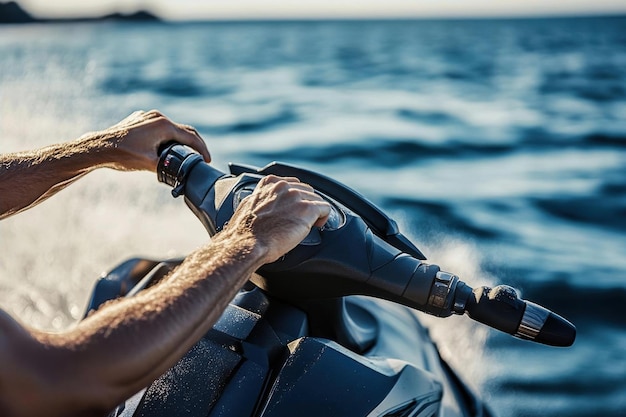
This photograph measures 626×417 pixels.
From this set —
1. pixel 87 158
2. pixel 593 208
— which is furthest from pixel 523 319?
pixel 593 208

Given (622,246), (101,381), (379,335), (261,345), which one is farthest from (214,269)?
(622,246)

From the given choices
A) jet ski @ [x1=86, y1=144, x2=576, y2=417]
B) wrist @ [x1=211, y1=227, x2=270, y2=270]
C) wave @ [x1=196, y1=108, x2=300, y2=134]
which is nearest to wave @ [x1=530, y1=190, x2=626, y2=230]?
jet ski @ [x1=86, y1=144, x2=576, y2=417]

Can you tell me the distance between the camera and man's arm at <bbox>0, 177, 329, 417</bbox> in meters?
0.92

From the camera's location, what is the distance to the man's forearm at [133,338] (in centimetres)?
93

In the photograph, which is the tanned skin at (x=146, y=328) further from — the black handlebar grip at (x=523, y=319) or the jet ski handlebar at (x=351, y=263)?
the black handlebar grip at (x=523, y=319)

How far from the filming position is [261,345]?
53.6 inches

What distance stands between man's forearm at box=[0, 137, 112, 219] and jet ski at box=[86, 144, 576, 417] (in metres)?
0.19

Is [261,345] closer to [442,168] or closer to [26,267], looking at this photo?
[26,267]

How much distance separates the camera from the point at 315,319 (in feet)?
4.90

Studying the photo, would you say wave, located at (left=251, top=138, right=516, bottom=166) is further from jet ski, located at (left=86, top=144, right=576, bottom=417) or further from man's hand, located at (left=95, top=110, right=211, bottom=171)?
jet ski, located at (left=86, top=144, right=576, bottom=417)

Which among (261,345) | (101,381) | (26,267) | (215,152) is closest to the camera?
(101,381)

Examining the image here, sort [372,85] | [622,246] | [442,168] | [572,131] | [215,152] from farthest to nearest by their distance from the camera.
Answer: [372,85] < [572,131] < [215,152] < [442,168] < [622,246]

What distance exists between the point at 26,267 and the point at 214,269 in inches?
121

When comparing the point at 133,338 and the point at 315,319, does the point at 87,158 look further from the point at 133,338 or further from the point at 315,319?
the point at 133,338
